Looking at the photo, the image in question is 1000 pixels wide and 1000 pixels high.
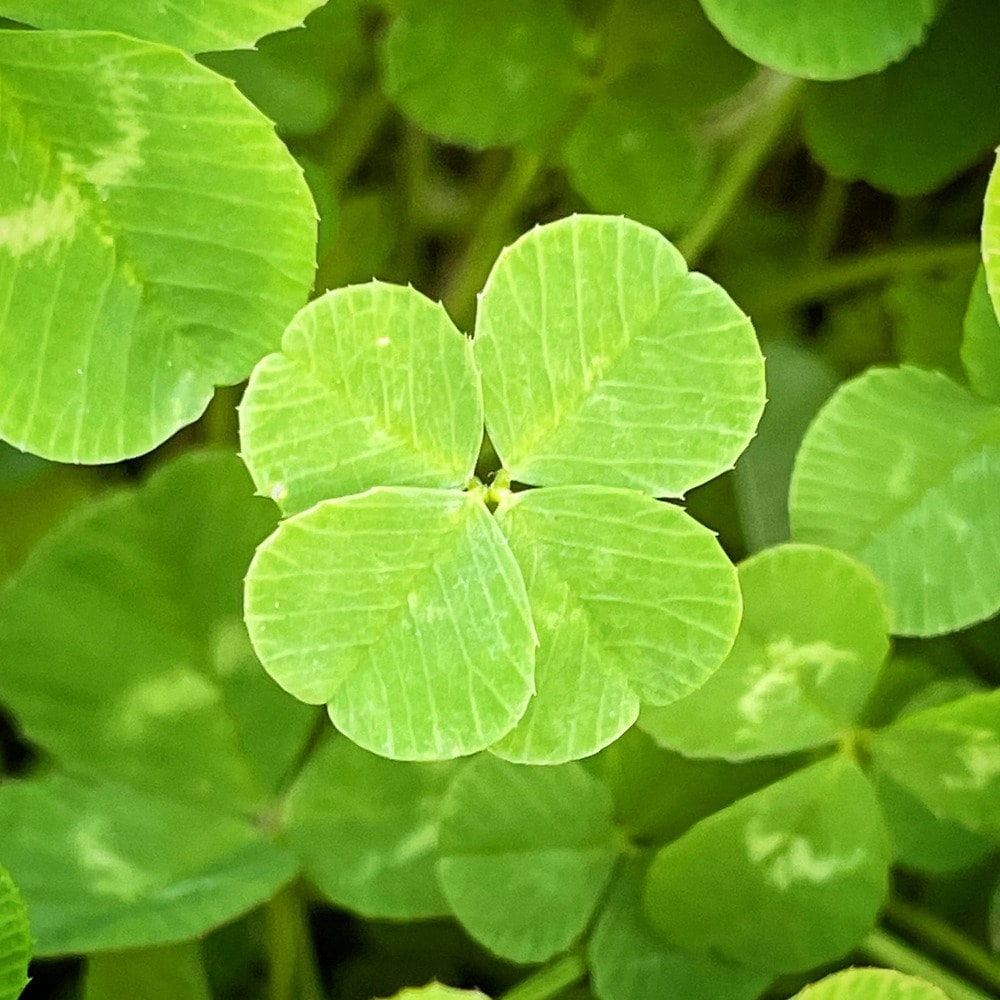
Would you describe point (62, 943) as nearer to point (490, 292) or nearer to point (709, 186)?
point (490, 292)

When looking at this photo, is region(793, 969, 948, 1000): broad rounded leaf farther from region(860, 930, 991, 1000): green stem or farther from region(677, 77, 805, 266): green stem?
region(677, 77, 805, 266): green stem

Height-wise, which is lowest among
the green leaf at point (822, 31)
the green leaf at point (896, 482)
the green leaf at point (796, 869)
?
the green leaf at point (796, 869)

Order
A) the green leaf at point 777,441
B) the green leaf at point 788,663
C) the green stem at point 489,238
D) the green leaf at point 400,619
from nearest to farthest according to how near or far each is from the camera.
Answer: the green leaf at point 400,619, the green leaf at point 788,663, the green leaf at point 777,441, the green stem at point 489,238

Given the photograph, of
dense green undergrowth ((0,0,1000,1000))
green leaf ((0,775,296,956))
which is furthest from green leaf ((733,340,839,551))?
green leaf ((0,775,296,956))

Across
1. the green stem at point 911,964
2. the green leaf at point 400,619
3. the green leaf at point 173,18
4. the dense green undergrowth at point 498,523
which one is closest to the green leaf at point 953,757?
the dense green undergrowth at point 498,523

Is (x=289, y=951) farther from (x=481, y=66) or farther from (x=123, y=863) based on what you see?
(x=481, y=66)

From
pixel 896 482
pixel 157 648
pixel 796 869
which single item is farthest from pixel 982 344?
pixel 157 648

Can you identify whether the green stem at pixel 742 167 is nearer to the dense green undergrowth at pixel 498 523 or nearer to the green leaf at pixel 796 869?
the dense green undergrowth at pixel 498 523
